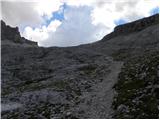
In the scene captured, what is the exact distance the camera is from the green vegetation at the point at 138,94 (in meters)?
33.3

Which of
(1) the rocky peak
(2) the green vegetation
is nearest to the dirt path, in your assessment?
(2) the green vegetation

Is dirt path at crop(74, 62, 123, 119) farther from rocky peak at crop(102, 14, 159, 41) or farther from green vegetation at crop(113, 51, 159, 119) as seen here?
rocky peak at crop(102, 14, 159, 41)

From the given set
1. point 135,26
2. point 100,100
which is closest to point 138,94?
point 100,100

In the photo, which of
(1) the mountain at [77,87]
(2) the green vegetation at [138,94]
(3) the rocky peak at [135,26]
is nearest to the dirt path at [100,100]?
(1) the mountain at [77,87]

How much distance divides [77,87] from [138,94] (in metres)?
13.8

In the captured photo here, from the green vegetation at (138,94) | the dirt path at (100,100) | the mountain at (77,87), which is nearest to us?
the green vegetation at (138,94)

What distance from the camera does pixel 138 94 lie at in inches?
1545

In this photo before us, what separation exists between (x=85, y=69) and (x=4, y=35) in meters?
122

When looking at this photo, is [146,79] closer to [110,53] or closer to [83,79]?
[83,79]

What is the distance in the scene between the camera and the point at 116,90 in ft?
147

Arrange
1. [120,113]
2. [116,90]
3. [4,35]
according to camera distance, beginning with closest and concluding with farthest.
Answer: [120,113] < [116,90] < [4,35]

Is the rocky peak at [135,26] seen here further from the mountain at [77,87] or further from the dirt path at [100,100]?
the dirt path at [100,100]

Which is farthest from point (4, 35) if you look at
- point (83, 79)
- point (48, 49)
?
point (83, 79)

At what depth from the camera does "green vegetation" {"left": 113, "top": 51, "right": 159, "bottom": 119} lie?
33312mm
